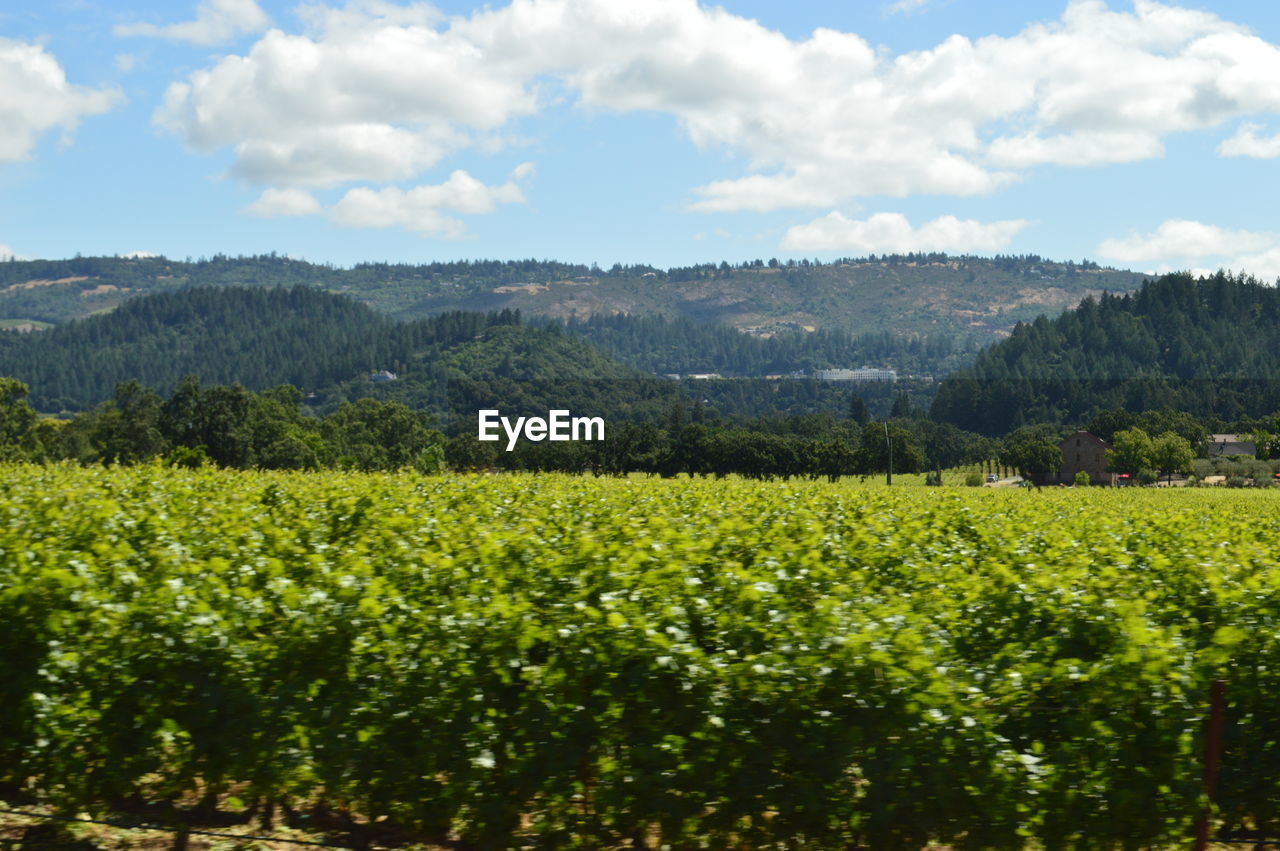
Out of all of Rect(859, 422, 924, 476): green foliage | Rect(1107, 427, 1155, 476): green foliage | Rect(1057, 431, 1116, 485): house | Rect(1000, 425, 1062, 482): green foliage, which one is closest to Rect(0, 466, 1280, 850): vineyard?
Rect(859, 422, 924, 476): green foliage

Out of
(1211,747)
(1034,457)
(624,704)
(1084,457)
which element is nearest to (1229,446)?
(1084,457)

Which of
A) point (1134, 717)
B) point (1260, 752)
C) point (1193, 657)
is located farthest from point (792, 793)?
point (1260, 752)

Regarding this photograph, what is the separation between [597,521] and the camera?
33.6 ft

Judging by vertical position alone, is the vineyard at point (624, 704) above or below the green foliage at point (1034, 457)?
above

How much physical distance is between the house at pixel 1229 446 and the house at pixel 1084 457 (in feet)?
50.6

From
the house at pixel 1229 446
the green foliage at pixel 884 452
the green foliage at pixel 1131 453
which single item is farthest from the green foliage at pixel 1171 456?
the green foliage at pixel 884 452

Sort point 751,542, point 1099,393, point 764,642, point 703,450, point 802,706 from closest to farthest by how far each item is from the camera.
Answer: point 802,706, point 764,642, point 751,542, point 703,450, point 1099,393

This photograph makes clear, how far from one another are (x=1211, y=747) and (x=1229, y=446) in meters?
167

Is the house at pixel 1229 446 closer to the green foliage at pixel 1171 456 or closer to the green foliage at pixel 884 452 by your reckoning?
the green foliage at pixel 1171 456

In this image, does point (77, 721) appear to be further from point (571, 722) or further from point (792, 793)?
point (792, 793)

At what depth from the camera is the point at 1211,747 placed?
5.57 meters

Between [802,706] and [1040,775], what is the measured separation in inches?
50.7

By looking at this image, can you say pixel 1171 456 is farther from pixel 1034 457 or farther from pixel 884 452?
pixel 884 452

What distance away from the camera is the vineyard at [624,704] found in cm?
Result: 516
